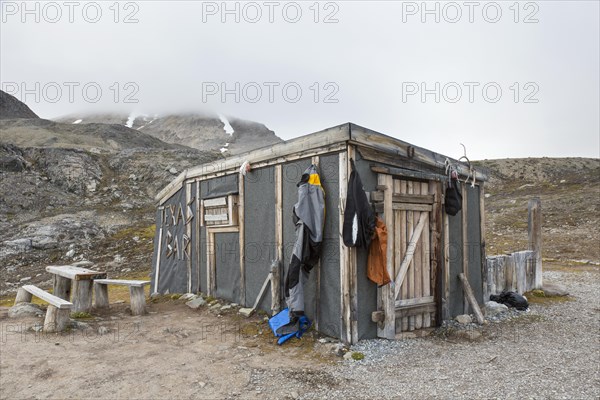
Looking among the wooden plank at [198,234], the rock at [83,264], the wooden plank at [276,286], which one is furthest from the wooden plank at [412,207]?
the rock at [83,264]

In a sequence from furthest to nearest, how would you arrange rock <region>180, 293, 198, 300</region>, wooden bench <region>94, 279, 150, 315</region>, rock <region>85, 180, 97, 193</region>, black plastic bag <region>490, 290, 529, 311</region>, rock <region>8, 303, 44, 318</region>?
rock <region>85, 180, 97, 193</region>, rock <region>180, 293, 198, 300</region>, black plastic bag <region>490, 290, 529, 311</region>, wooden bench <region>94, 279, 150, 315</region>, rock <region>8, 303, 44, 318</region>

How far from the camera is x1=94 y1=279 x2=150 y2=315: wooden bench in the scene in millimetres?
7891

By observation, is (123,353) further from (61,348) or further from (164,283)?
(164,283)

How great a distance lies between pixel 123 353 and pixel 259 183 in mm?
3631

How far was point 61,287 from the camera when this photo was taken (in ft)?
27.9

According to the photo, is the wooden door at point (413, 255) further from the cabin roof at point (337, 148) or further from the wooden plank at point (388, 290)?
the cabin roof at point (337, 148)

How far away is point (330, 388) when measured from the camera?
4.49 metres

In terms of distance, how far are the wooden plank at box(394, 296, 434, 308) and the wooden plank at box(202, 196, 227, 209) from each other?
407 centimetres

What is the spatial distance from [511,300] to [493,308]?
0.72 meters

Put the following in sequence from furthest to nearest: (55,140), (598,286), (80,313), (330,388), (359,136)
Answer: (55,140) → (598,286) → (80,313) → (359,136) → (330,388)

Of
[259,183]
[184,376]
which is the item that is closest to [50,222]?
[259,183]

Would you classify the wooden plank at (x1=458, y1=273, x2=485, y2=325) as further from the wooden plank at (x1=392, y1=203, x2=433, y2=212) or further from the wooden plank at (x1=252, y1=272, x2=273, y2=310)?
the wooden plank at (x1=252, y1=272, x2=273, y2=310)

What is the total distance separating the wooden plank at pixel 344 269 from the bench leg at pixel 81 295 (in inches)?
192

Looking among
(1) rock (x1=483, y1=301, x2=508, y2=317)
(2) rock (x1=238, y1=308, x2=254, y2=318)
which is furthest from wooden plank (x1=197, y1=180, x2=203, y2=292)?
(1) rock (x1=483, y1=301, x2=508, y2=317)
